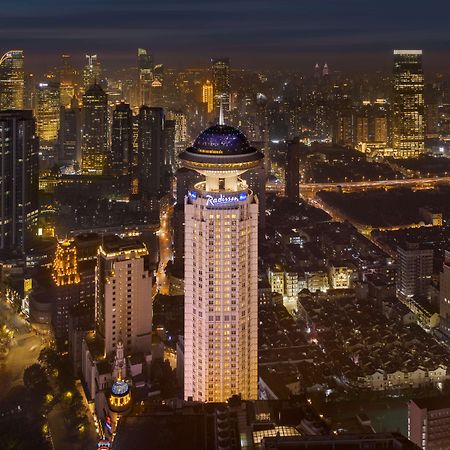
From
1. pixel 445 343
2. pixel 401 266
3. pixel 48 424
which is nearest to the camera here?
pixel 48 424

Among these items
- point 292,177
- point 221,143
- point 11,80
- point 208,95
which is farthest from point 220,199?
point 11,80

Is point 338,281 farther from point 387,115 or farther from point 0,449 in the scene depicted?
point 387,115

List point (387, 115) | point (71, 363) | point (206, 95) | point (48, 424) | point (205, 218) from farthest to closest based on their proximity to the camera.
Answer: point (387, 115)
point (206, 95)
point (71, 363)
point (48, 424)
point (205, 218)

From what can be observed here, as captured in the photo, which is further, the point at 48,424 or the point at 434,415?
the point at 48,424

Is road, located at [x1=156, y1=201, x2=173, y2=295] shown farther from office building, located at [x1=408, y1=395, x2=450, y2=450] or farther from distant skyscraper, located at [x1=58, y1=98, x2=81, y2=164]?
office building, located at [x1=408, y1=395, x2=450, y2=450]

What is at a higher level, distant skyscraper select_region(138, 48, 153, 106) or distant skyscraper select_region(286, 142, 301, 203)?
distant skyscraper select_region(138, 48, 153, 106)

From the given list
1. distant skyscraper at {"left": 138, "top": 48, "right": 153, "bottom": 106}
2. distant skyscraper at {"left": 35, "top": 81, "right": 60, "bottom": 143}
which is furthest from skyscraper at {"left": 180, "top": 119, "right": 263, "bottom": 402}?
distant skyscraper at {"left": 35, "top": 81, "right": 60, "bottom": 143}

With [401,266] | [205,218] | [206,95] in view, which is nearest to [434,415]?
[205,218]

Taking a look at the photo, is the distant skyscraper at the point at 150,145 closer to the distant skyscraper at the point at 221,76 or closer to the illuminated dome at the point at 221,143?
the distant skyscraper at the point at 221,76
